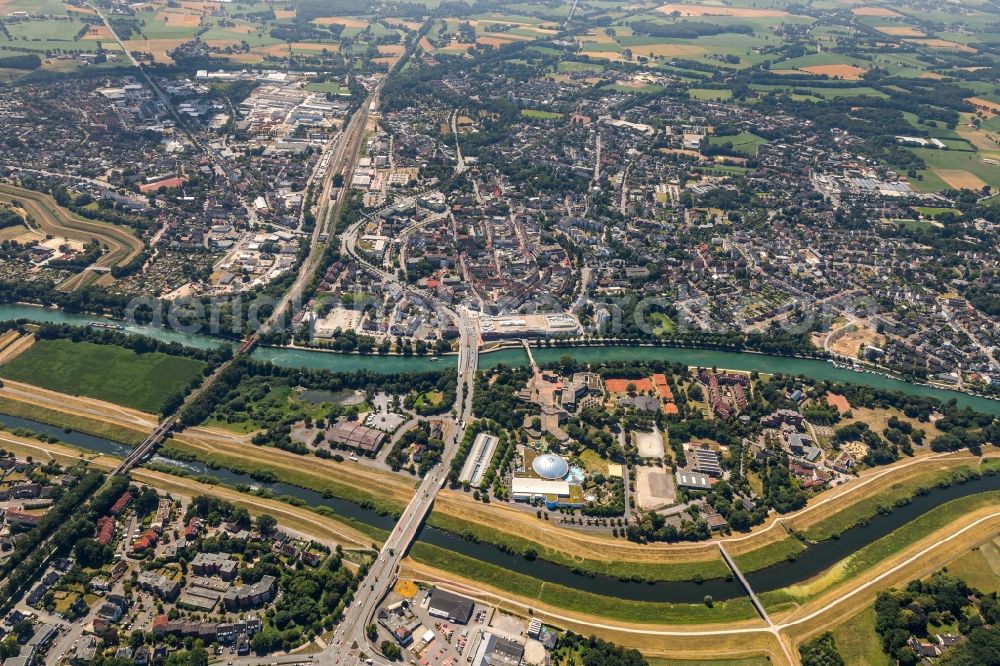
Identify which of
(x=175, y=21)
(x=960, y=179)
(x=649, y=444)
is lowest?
(x=649, y=444)

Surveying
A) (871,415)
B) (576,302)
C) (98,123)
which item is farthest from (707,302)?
(98,123)

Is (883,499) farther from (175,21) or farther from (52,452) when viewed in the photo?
(175,21)

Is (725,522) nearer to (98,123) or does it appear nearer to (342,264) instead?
(342,264)

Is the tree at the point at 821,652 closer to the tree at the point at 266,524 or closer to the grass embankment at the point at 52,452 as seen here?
the tree at the point at 266,524

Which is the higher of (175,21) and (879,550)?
(175,21)

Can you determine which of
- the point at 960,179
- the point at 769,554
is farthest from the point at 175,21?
the point at 769,554

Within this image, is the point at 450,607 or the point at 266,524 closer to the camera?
the point at 450,607

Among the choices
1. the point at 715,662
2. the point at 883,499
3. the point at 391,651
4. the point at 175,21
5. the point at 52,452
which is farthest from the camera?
the point at 175,21
